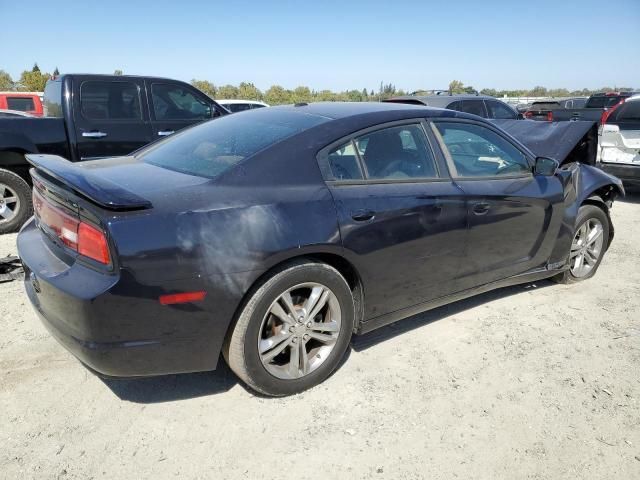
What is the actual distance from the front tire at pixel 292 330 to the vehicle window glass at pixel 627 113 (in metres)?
7.60

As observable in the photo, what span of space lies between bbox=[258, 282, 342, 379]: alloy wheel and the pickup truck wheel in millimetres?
4510

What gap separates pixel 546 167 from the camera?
12.1 feet

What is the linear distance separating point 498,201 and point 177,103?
4924 millimetres

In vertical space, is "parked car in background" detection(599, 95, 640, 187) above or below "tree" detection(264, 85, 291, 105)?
below

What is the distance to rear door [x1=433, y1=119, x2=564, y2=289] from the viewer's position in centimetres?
329

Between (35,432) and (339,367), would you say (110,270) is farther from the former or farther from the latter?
(339,367)

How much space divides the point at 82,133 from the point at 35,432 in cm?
453

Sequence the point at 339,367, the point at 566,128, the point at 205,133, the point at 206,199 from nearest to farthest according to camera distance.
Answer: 1. the point at 206,199
2. the point at 339,367
3. the point at 205,133
4. the point at 566,128

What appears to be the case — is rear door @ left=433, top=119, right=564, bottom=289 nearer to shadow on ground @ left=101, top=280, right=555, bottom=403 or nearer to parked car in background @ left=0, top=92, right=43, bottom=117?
shadow on ground @ left=101, top=280, right=555, bottom=403

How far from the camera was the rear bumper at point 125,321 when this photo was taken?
211cm

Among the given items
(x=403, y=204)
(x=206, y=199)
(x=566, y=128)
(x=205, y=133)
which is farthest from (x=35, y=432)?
(x=566, y=128)

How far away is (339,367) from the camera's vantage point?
9.82ft

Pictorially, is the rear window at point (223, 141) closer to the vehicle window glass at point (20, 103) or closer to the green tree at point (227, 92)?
the vehicle window glass at point (20, 103)

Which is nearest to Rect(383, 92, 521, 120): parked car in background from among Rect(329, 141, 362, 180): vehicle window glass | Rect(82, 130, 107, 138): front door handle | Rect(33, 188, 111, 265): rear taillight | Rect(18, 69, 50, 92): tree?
Rect(82, 130, 107, 138): front door handle
